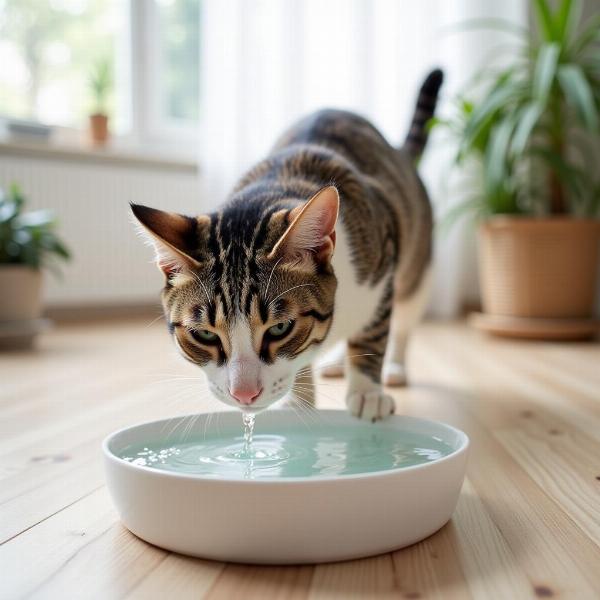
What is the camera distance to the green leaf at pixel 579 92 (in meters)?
2.77

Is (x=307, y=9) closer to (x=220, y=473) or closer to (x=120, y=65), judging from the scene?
(x=120, y=65)

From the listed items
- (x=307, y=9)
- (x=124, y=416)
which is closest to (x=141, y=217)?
(x=124, y=416)

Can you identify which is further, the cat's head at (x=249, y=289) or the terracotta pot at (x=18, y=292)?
the terracotta pot at (x=18, y=292)

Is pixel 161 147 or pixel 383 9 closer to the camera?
pixel 383 9

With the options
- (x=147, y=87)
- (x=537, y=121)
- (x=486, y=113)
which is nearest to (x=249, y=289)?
(x=486, y=113)

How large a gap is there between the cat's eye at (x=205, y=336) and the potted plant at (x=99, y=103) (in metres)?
3.19

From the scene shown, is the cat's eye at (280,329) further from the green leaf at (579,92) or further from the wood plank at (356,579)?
the green leaf at (579,92)

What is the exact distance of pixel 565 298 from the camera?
10.4 ft

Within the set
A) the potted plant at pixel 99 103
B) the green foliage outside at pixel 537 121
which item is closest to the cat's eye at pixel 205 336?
the green foliage outside at pixel 537 121

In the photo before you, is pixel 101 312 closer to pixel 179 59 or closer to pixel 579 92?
pixel 179 59

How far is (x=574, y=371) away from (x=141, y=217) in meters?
1.78

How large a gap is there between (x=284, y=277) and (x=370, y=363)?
0.49 meters

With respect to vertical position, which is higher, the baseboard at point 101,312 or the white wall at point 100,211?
the white wall at point 100,211

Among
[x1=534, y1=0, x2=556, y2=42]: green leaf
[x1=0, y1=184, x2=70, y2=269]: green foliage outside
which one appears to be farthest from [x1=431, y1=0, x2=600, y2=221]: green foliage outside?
[x1=0, y1=184, x2=70, y2=269]: green foliage outside
